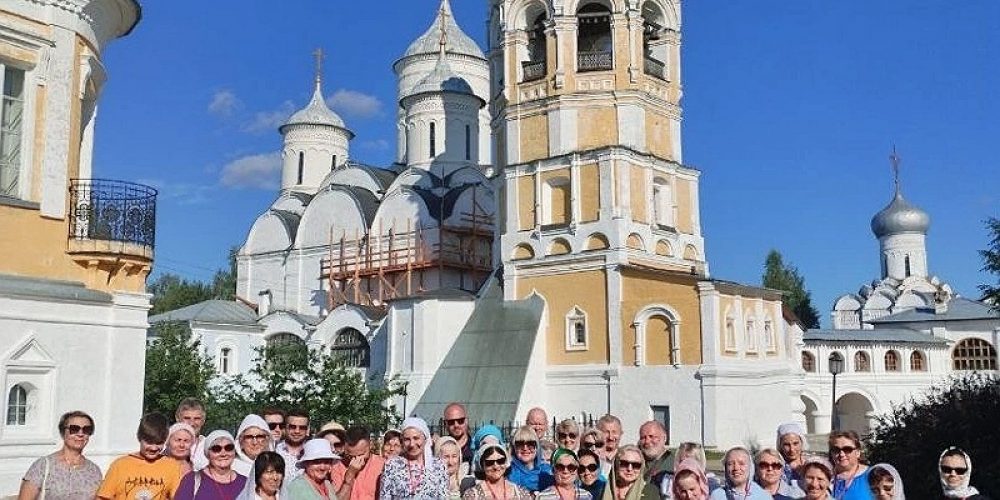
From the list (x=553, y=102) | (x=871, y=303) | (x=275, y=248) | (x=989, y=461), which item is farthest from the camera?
(x=871, y=303)

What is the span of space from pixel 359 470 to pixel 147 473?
47.1 inches

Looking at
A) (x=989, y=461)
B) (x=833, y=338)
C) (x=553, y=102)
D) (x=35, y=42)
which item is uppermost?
(x=553, y=102)

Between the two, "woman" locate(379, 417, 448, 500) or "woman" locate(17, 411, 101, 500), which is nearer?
"woman" locate(17, 411, 101, 500)

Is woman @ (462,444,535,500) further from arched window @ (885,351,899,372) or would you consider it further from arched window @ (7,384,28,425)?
arched window @ (885,351,899,372)

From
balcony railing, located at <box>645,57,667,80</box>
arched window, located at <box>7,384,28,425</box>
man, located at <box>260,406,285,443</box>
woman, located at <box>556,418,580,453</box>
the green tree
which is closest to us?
woman, located at <box>556,418,580,453</box>

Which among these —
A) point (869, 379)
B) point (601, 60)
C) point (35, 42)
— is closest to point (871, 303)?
point (869, 379)

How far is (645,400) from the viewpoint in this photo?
20891mm

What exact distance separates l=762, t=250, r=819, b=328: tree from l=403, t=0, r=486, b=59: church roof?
23.2 m

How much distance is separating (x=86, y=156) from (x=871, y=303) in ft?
145

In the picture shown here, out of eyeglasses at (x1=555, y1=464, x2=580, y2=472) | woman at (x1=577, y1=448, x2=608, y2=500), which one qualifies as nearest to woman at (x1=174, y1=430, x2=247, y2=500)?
eyeglasses at (x1=555, y1=464, x2=580, y2=472)

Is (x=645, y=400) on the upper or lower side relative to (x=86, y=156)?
lower

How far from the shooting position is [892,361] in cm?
3597

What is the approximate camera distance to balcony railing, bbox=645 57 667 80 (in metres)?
23.2

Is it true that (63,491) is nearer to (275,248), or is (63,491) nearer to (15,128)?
(15,128)
